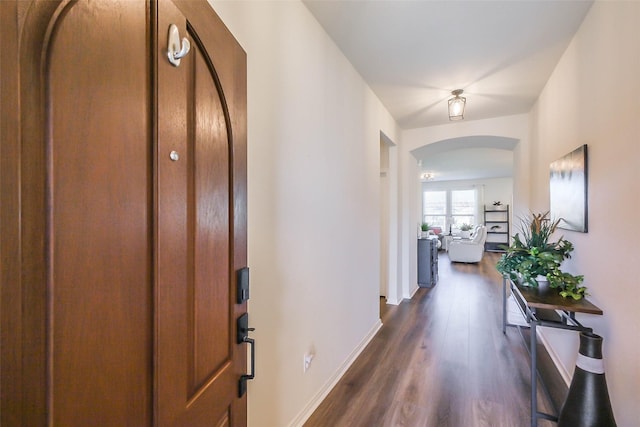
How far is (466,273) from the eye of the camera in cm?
644

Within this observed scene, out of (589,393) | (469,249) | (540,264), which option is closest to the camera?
(589,393)

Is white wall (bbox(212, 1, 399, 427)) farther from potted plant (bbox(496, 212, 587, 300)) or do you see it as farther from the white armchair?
the white armchair

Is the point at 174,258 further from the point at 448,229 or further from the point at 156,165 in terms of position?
the point at 448,229

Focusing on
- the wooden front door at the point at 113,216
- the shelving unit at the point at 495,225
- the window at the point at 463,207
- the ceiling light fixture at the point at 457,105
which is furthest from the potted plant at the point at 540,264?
the window at the point at 463,207

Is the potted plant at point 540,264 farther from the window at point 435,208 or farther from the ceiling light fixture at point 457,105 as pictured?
the window at point 435,208

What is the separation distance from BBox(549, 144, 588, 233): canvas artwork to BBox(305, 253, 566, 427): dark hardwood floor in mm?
1316

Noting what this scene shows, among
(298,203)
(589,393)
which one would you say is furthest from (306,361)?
(589,393)

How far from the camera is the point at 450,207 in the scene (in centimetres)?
1114

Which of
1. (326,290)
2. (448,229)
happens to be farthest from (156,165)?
(448,229)

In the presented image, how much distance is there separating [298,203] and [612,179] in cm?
178

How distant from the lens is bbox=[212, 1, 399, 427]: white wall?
A: 142cm

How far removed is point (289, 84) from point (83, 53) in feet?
4.27

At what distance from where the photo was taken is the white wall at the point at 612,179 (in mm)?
1391

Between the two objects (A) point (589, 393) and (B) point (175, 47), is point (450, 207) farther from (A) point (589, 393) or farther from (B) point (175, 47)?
(B) point (175, 47)
